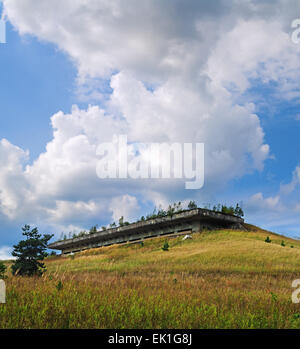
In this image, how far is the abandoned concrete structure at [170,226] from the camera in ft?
144

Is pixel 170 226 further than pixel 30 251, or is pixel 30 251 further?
pixel 170 226

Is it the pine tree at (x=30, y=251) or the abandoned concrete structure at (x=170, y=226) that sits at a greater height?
the abandoned concrete structure at (x=170, y=226)

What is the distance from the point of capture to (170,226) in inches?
1877

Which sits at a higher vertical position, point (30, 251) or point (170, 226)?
point (170, 226)

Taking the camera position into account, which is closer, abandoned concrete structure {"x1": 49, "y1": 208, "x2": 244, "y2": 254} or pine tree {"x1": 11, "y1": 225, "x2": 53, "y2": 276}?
pine tree {"x1": 11, "y1": 225, "x2": 53, "y2": 276}

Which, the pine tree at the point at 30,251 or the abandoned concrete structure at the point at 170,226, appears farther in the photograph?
the abandoned concrete structure at the point at 170,226

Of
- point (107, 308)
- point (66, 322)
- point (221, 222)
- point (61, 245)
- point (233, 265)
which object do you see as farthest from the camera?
point (61, 245)

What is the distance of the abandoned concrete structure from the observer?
43.8 m

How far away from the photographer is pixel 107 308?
6.39 metres

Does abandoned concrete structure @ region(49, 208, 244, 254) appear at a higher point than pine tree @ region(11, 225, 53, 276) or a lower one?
higher
